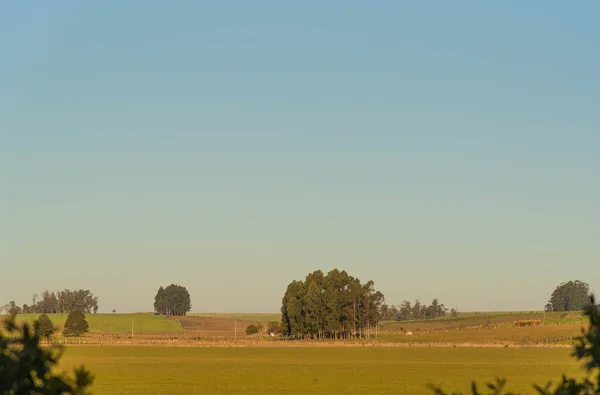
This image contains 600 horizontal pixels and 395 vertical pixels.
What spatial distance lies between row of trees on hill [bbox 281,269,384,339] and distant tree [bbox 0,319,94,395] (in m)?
172

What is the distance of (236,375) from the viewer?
6531cm

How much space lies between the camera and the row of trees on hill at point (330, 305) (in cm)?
17738

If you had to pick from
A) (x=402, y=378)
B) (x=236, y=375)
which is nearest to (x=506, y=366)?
(x=402, y=378)

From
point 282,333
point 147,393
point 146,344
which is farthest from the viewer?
point 282,333

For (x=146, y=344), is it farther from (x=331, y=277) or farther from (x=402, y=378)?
(x=402, y=378)

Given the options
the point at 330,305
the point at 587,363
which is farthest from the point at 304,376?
the point at 330,305

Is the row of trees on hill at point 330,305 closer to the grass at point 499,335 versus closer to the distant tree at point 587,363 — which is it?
the grass at point 499,335

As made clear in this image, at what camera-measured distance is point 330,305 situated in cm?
17612

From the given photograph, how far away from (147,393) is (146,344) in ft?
338

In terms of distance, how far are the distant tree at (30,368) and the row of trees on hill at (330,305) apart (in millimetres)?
171863

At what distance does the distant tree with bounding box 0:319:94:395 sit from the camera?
5.48m

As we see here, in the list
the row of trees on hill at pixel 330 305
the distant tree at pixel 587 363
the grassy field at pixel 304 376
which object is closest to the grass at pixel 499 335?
the row of trees on hill at pixel 330 305

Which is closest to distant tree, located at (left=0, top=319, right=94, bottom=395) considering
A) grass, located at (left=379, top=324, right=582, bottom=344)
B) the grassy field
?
the grassy field

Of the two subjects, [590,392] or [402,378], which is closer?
[590,392]
